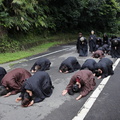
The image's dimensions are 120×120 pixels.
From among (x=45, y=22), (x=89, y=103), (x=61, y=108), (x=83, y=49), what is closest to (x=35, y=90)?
(x=61, y=108)

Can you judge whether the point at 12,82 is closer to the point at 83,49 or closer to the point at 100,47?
the point at 83,49

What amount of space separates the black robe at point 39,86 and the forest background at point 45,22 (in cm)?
592

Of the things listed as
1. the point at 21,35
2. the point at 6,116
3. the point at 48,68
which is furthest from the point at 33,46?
the point at 6,116

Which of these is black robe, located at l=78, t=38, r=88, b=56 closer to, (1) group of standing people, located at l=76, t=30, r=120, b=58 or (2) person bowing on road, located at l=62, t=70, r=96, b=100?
(1) group of standing people, located at l=76, t=30, r=120, b=58

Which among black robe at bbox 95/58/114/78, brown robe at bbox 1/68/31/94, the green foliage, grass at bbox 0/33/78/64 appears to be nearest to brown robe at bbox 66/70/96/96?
black robe at bbox 95/58/114/78

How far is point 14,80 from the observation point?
248 inches

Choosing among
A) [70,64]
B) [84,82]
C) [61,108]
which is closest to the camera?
[61,108]

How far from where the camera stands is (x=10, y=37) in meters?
16.1

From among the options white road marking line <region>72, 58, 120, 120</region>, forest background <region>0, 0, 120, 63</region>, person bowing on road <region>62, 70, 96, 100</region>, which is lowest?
white road marking line <region>72, 58, 120, 120</region>

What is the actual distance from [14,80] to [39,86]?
3.73 ft

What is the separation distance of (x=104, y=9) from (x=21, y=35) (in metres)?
15.8

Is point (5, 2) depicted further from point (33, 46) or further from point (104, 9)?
point (104, 9)

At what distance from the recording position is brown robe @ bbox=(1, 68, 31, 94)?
6070 mm

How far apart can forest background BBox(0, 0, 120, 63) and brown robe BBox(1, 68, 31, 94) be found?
4948 millimetres
